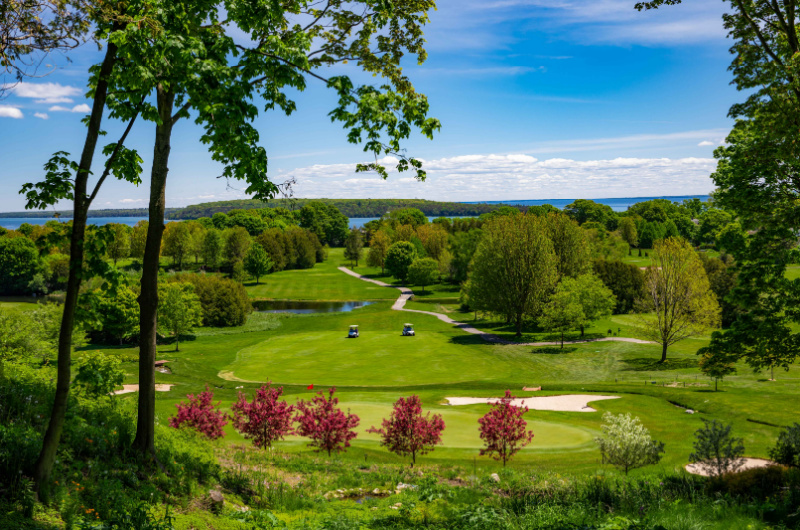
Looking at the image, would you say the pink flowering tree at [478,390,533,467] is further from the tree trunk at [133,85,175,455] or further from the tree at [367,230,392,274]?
the tree at [367,230,392,274]

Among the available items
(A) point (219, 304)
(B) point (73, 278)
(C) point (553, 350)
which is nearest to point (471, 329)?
(C) point (553, 350)

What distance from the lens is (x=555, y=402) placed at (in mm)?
27047

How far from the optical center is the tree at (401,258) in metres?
93.6

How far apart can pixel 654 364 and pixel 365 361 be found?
22924 mm

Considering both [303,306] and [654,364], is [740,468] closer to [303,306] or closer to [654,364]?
[654,364]

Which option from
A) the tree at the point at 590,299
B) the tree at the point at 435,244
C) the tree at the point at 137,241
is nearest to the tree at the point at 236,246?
the tree at the point at 137,241

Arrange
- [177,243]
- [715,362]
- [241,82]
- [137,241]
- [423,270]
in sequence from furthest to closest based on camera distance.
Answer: [177,243] → [137,241] → [423,270] → [715,362] → [241,82]

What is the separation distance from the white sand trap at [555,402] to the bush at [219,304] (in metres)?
41.8

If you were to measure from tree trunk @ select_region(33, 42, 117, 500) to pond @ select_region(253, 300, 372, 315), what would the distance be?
6507cm

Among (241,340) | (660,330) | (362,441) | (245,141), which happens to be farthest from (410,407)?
(241,340)

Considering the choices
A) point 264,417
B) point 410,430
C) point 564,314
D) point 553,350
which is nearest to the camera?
point 410,430

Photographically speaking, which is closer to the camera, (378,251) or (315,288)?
(315,288)

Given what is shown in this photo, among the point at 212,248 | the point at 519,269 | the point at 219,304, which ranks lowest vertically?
the point at 219,304

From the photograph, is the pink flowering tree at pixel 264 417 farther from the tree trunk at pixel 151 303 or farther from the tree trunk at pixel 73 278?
the tree trunk at pixel 73 278
